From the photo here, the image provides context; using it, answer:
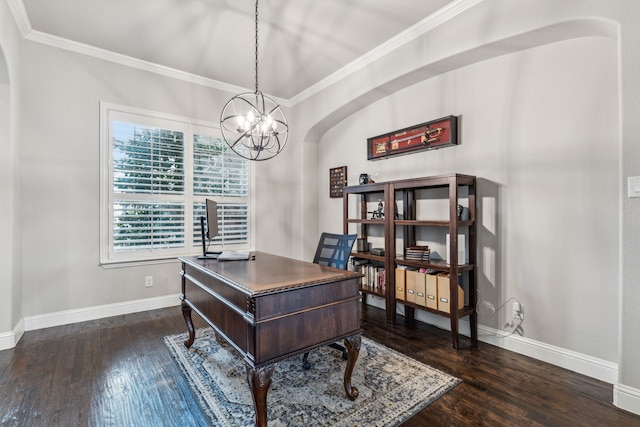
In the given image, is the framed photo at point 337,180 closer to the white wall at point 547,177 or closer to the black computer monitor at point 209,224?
the white wall at point 547,177

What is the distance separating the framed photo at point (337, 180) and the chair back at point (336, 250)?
5.64 ft

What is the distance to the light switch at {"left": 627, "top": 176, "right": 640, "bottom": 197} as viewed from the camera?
5.96ft

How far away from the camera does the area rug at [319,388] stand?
1.77 m

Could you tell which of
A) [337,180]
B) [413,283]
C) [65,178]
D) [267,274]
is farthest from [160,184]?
[413,283]

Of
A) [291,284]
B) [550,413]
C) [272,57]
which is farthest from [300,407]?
[272,57]

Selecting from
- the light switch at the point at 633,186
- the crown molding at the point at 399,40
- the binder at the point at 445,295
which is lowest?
the binder at the point at 445,295

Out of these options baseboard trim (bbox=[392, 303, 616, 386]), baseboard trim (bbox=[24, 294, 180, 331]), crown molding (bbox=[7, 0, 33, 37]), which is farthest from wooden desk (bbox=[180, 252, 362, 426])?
crown molding (bbox=[7, 0, 33, 37])

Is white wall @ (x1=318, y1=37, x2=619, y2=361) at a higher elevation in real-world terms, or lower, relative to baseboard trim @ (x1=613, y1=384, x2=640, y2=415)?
higher

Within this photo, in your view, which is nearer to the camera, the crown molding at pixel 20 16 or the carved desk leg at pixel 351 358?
the carved desk leg at pixel 351 358

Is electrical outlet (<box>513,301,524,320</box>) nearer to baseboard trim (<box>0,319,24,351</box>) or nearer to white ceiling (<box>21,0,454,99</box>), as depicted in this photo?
white ceiling (<box>21,0,454,99</box>)

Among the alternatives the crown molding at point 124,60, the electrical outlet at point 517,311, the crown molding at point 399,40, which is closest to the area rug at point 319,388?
the electrical outlet at point 517,311

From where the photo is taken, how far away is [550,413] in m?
1.81

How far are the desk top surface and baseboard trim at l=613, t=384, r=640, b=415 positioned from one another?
1.74 meters

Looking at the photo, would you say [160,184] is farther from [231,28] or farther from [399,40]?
[399,40]
